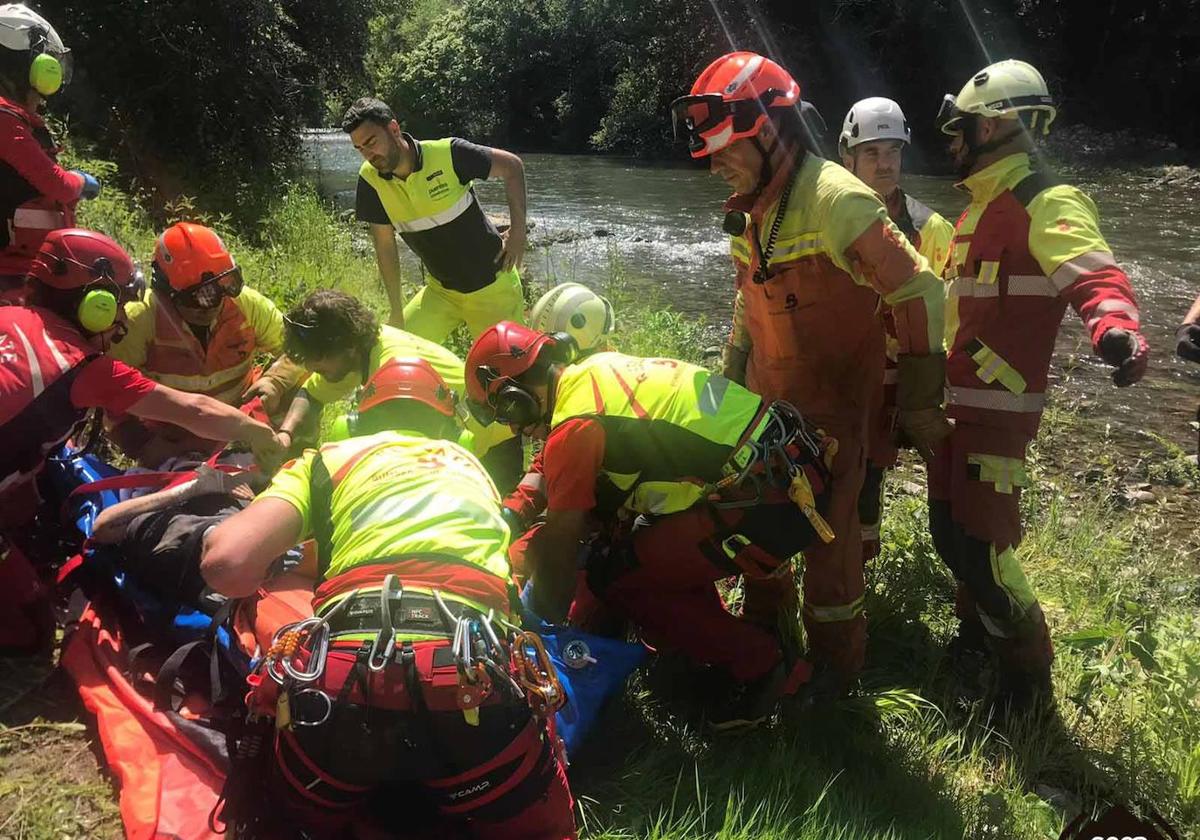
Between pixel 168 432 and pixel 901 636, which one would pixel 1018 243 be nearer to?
pixel 901 636

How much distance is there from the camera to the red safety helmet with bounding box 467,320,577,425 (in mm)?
2730

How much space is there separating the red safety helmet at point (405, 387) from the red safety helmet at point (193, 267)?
163 centimetres

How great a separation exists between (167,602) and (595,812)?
1664 mm

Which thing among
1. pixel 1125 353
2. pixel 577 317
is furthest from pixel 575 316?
pixel 1125 353

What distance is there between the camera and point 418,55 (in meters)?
41.5

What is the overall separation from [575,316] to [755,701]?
70.1 inches

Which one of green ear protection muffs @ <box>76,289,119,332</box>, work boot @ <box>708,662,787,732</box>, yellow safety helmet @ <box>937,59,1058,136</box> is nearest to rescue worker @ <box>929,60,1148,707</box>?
yellow safety helmet @ <box>937,59,1058,136</box>

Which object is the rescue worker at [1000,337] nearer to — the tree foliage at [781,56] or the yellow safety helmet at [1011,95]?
the yellow safety helmet at [1011,95]

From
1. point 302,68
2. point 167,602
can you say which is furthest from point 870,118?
point 302,68

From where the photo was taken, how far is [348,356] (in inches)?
132

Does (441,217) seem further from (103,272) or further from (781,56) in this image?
(781,56)

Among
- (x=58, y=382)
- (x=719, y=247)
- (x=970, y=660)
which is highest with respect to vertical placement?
(x=58, y=382)

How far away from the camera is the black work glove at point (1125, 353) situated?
8.05 feet

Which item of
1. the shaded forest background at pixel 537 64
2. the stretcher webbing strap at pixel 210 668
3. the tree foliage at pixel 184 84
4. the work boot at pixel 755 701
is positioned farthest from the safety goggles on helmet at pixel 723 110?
the tree foliage at pixel 184 84
